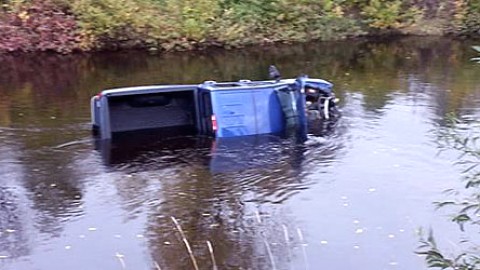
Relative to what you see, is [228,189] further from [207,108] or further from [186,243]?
[207,108]

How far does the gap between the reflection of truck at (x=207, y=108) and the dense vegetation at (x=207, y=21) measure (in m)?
9.93

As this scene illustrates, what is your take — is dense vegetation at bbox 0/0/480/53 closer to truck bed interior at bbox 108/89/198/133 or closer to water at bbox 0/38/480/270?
water at bbox 0/38/480/270

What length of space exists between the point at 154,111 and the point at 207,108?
1.07 m

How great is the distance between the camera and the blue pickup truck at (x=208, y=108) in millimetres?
12648

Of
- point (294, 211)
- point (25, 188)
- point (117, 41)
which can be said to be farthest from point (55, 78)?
point (294, 211)

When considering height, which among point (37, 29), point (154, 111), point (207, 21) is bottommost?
point (154, 111)

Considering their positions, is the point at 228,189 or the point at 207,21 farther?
the point at 207,21

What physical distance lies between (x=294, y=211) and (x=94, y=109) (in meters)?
4.81

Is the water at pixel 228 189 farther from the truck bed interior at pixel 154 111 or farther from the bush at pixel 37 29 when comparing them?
the bush at pixel 37 29

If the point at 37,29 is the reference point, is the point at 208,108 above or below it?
below

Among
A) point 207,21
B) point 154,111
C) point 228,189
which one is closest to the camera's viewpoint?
point 228,189

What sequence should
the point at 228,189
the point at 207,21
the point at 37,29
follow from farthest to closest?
1. the point at 207,21
2. the point at 37,29
3. the point at 228,189

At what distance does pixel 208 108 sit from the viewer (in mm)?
12930

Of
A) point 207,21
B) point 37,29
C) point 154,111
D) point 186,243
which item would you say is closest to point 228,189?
point 186,243
